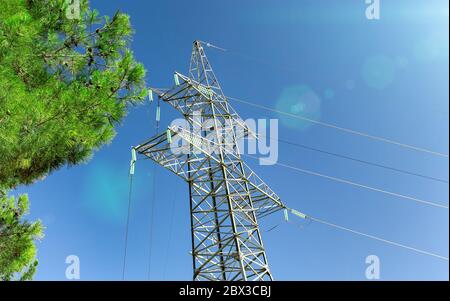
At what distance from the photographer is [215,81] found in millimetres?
13930

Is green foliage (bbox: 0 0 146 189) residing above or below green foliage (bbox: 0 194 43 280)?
above

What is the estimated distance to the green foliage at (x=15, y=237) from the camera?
6.80 m

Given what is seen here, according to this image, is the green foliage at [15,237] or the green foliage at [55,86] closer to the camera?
the green foliage at [55,86]

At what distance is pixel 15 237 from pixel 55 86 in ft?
9.71

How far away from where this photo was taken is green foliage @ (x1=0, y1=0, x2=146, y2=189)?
5.20 metres

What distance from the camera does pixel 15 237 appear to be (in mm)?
6867

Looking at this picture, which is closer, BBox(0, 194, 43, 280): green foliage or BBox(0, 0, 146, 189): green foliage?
BBox(0, 0, 146, 189): green foliage

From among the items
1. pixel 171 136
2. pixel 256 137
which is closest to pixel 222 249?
pixel 171 136

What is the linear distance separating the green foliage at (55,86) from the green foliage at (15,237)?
1.38 feet

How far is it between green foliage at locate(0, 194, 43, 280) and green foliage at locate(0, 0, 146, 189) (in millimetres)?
419
